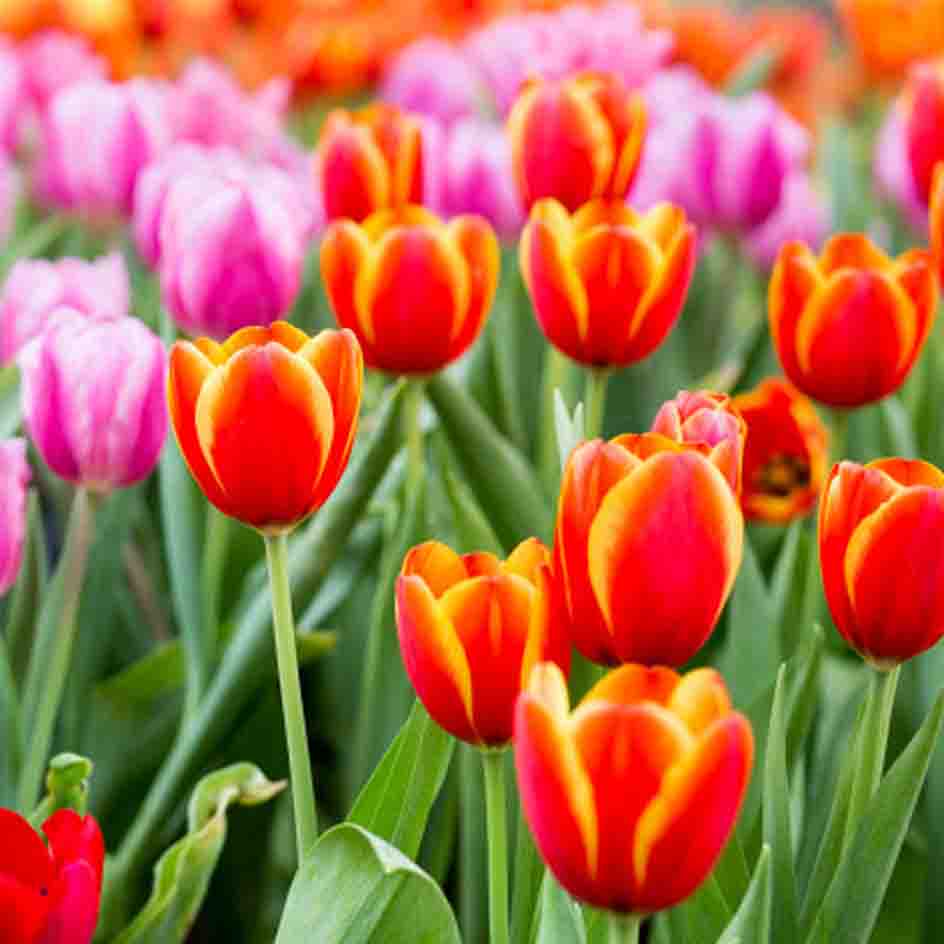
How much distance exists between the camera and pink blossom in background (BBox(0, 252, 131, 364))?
35.7 inches

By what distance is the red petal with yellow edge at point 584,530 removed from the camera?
49cm

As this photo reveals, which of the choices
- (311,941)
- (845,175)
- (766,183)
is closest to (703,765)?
(311,941)

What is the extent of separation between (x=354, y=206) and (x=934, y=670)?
42cm

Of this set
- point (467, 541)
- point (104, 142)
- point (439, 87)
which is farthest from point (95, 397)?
point (439, 87)

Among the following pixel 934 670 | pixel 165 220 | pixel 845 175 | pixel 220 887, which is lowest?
pixel 220 887

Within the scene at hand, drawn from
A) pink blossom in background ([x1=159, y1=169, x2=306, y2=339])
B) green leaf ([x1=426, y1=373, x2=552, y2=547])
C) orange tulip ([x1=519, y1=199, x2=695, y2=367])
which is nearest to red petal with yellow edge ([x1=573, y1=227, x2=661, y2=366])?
orange tulip ([x1=519, y1=199, x2=695, y2=367])

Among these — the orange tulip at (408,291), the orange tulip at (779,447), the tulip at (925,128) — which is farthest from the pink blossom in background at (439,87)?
the orange tulip at (408,291)

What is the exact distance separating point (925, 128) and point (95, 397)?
598mm

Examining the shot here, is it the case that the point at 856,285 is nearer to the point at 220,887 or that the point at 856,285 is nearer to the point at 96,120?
the point at 220,887

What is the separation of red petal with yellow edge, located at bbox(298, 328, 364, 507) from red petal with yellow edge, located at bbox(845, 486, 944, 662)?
0.57 feet

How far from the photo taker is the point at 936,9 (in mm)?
2469

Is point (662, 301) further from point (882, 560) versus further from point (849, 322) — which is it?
point (882, 560)

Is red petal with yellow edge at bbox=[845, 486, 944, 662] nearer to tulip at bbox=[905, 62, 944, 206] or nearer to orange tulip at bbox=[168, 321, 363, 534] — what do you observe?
orange tulip at bbox=[168, 321, 363, 534]

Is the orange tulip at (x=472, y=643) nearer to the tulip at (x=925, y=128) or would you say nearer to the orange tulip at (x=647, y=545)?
the orange tulip at (x=647, y=545)
